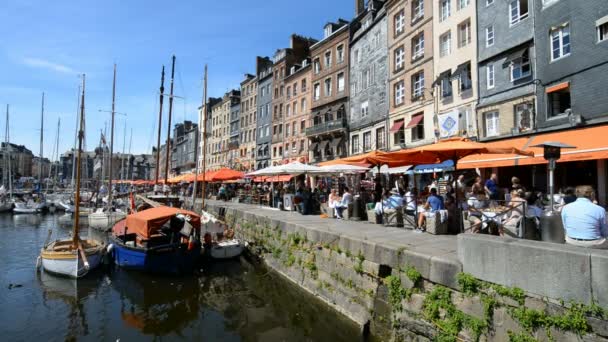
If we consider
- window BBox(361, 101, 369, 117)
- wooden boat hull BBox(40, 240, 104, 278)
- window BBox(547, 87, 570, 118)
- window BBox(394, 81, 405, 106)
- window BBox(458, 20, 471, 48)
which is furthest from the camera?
window BBox(361, 101, 369, 117)

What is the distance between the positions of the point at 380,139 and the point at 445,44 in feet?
27.6

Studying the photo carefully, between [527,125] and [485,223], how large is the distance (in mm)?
10688

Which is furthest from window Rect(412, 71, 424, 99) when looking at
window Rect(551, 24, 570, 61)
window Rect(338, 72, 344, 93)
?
window Rect(338, 72, 344, 93)

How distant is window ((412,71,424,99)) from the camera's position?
75.5 ft

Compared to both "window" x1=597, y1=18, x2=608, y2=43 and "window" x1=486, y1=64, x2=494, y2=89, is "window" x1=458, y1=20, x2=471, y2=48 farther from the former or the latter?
"window" x1=597, y1=18, x2=608, y2=43

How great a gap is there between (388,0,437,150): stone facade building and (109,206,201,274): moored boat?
15681 millimetres

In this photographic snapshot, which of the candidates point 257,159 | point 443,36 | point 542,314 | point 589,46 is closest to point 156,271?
point 542,314

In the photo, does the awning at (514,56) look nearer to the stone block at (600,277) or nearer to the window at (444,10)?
the window at (444,10)

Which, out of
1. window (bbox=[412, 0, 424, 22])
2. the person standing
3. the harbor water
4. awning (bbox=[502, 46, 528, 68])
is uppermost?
window (bbox=[412, 0, 424, 22])

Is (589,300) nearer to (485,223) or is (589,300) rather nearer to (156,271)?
(485,223)

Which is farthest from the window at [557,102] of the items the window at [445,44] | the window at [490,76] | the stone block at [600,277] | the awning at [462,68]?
the stone block at [600,277]

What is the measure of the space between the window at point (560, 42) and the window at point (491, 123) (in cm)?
363

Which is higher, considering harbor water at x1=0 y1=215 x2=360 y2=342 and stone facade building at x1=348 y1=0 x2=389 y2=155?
stone facade building at x1=348 y1=0 x2=389 y2=155

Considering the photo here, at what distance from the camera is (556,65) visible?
47.8ft
